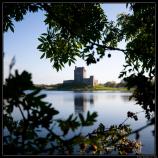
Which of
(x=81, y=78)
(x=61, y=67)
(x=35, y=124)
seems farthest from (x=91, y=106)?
(x=35, y=124)

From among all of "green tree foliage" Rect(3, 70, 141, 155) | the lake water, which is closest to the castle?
the lake water

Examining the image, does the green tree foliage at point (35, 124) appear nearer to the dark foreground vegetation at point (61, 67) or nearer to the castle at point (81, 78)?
the dark foreground vegetation at point (61, 67)

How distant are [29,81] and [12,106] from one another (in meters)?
0.20

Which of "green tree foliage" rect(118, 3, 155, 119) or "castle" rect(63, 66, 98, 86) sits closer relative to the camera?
"green tree foliage" rect(118, 3, 155, 119)

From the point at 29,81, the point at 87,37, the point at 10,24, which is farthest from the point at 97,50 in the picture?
the point at 29,81

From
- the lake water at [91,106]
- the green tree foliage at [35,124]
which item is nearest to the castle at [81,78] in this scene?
the lake water at [91,106]

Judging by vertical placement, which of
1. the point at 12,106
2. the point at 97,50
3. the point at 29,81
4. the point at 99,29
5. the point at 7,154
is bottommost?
the point at 7,154

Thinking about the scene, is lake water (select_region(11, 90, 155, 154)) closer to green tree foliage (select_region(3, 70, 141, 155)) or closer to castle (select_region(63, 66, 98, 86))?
green tree foliage (select_region(3, 70, 141, 155))

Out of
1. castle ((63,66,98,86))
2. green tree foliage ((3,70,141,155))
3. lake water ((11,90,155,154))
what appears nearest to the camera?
green tree foliage ((3,70,141,155))

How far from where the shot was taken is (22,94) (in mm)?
2229

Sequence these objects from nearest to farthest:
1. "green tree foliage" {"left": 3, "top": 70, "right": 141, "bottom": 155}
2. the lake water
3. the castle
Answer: "green tree foliage" {"left": 3, "top": 70, "right": 141, "bottom": 155} < the lake water < the castle

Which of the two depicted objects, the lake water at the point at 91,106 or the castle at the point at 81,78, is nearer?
the lake water at the point at 91,106

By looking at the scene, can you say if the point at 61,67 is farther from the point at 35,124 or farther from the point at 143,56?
the point at 35,124

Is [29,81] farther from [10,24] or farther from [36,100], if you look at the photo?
[10,24]
